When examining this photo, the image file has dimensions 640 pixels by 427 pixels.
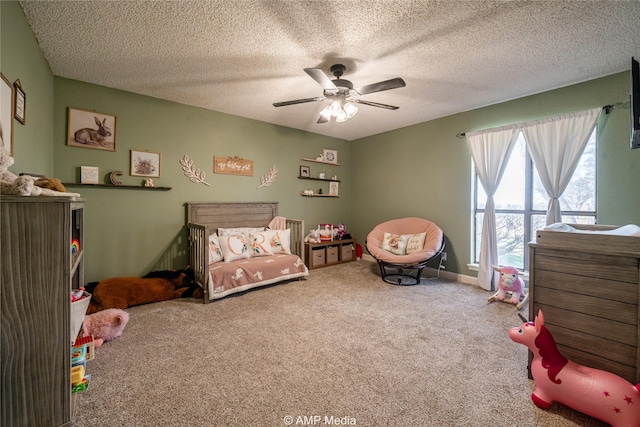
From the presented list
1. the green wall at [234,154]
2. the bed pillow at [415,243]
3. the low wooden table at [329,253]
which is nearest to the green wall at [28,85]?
the green wall at [234,154]

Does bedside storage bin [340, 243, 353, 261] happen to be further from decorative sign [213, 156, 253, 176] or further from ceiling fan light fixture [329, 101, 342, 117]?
ceiling fan light fixture [329, 101, 342, 117]

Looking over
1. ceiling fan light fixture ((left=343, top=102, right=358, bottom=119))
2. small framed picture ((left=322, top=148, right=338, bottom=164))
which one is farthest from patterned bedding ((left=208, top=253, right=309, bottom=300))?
small framed picture ((left=322, top=148, right=338, bottom=164))

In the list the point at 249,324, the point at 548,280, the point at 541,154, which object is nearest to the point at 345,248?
the point at 249,324

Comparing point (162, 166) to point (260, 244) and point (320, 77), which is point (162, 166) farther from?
point (320, 77)

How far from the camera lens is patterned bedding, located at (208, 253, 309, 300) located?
2.88m

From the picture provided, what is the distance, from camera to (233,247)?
3336 mm

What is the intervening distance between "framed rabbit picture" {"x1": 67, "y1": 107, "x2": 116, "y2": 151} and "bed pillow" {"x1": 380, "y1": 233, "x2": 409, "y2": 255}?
3.74 metres

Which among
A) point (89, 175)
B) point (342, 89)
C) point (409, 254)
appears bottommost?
point (409, 254)

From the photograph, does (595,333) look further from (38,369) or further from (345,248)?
(345,248)

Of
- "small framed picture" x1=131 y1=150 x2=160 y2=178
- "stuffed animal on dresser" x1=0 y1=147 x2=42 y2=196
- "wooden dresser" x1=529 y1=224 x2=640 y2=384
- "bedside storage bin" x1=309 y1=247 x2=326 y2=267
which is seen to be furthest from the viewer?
"bedside storage bin" x1=309 y1=247 x2=326 y2=267

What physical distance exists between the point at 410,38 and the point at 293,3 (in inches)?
37.1

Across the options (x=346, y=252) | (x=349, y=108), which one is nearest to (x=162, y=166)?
(x=349, y=108)

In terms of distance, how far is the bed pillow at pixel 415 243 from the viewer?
3729 mm

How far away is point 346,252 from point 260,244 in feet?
5.90
